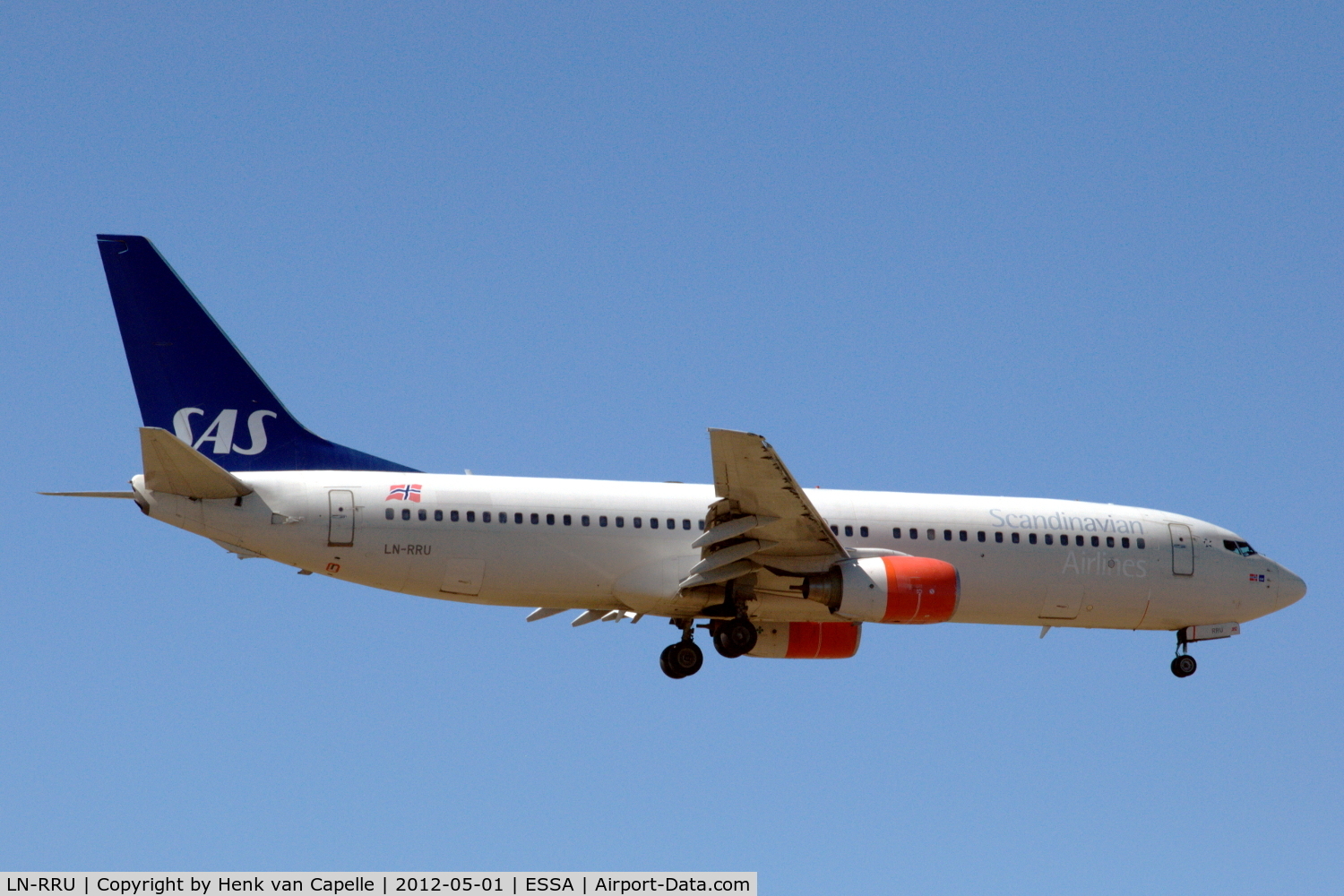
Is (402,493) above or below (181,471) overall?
above

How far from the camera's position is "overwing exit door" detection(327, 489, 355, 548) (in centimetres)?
2698

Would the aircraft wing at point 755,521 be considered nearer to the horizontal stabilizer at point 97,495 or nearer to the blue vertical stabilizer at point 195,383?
the blue vertical stabilizer at point 195,383

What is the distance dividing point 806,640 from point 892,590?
12.3ft

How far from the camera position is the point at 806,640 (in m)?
30.8

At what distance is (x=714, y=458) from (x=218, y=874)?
1020 cm

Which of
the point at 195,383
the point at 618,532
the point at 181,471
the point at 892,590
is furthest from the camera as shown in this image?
the point at 195,383

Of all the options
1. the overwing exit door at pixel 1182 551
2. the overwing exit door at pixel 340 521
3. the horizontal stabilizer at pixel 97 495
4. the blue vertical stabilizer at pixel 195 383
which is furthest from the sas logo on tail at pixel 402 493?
the overwing exit door at pixel 1182 551

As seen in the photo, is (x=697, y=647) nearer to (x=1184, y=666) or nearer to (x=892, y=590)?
(x=892, y=590)

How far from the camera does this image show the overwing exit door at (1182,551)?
3153 cm

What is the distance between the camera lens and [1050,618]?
101 feet

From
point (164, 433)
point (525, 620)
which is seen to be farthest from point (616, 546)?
point (164, 433)

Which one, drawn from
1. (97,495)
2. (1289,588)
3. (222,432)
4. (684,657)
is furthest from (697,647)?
(1289,588)

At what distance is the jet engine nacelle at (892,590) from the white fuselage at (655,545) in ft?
2.87

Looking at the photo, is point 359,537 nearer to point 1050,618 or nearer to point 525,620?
point 525,620
